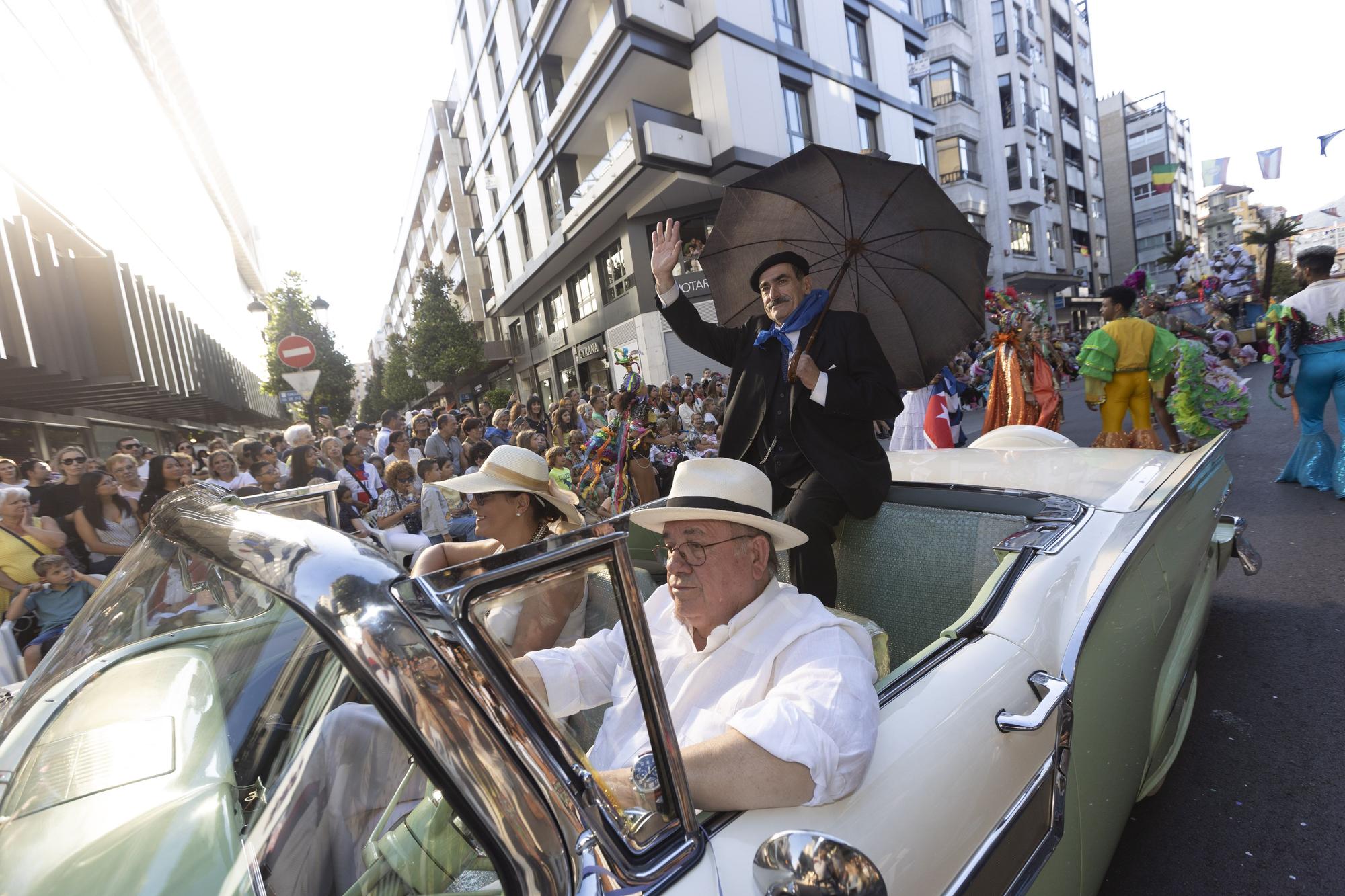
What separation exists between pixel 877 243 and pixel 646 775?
8.50ft

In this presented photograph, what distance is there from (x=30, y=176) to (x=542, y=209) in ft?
44.5

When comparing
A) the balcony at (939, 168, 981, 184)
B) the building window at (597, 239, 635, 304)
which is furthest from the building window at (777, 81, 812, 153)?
the balcony at (939, 168, 981, 184)

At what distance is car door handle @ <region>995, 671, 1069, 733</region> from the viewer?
1.26m

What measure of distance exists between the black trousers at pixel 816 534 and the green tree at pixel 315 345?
1115 inches

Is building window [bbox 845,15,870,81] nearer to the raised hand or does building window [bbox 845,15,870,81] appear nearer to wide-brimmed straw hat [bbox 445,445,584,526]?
the raised hand

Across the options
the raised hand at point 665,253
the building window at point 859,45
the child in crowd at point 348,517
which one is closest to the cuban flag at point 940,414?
the raised hand at point 665,253

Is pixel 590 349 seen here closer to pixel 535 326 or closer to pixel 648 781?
pixel 535 326

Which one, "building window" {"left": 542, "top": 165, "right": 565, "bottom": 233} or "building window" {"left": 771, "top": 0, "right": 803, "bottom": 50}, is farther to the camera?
"building window" {"left": 542, "top": 165, "right": 565, "bottom": 233}

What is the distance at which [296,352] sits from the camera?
9.32m

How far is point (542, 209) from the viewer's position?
21.6 metres

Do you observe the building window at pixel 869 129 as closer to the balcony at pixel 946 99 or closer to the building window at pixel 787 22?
the building window at pixel 787 22

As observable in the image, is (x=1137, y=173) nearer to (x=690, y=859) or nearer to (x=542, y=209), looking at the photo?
(x=542, y=209)

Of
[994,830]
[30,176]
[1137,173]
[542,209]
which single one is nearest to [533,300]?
[542,209]

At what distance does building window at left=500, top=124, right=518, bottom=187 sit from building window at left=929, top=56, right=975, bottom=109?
1747cm
